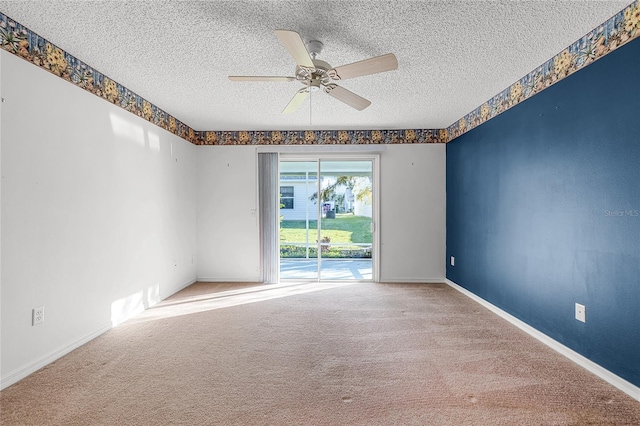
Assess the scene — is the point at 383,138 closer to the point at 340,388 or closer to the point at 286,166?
the point at 286,166

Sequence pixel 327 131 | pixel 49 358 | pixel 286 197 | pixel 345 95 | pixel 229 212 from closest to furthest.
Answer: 1. pixel 49 358
2. pixel 345 95
3. pixel 327 131
4. pixel 229 212
5. pixel 286 197

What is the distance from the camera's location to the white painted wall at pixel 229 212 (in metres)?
4.83

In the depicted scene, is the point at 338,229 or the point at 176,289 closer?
the point at 176,289

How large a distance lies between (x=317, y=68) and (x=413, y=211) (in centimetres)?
318

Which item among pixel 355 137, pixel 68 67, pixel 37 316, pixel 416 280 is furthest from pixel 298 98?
pixel 416 280

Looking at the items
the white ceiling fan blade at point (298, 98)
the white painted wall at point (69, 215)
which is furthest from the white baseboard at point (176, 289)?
the white ceiling fan blade at point (298, 98)

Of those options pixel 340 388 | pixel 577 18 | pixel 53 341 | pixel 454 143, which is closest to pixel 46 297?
pixel 53 341

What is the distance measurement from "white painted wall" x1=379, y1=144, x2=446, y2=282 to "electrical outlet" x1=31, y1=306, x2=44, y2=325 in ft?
13.0

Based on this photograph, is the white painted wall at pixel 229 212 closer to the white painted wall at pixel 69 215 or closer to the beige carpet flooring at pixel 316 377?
the white painted wall at pixel 69 215

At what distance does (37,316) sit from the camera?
7.11 feet

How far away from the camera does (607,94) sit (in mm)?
2053

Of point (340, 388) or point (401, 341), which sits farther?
point (401, 341)

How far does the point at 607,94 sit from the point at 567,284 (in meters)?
1.41

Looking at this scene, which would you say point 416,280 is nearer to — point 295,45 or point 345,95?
point 345,95
